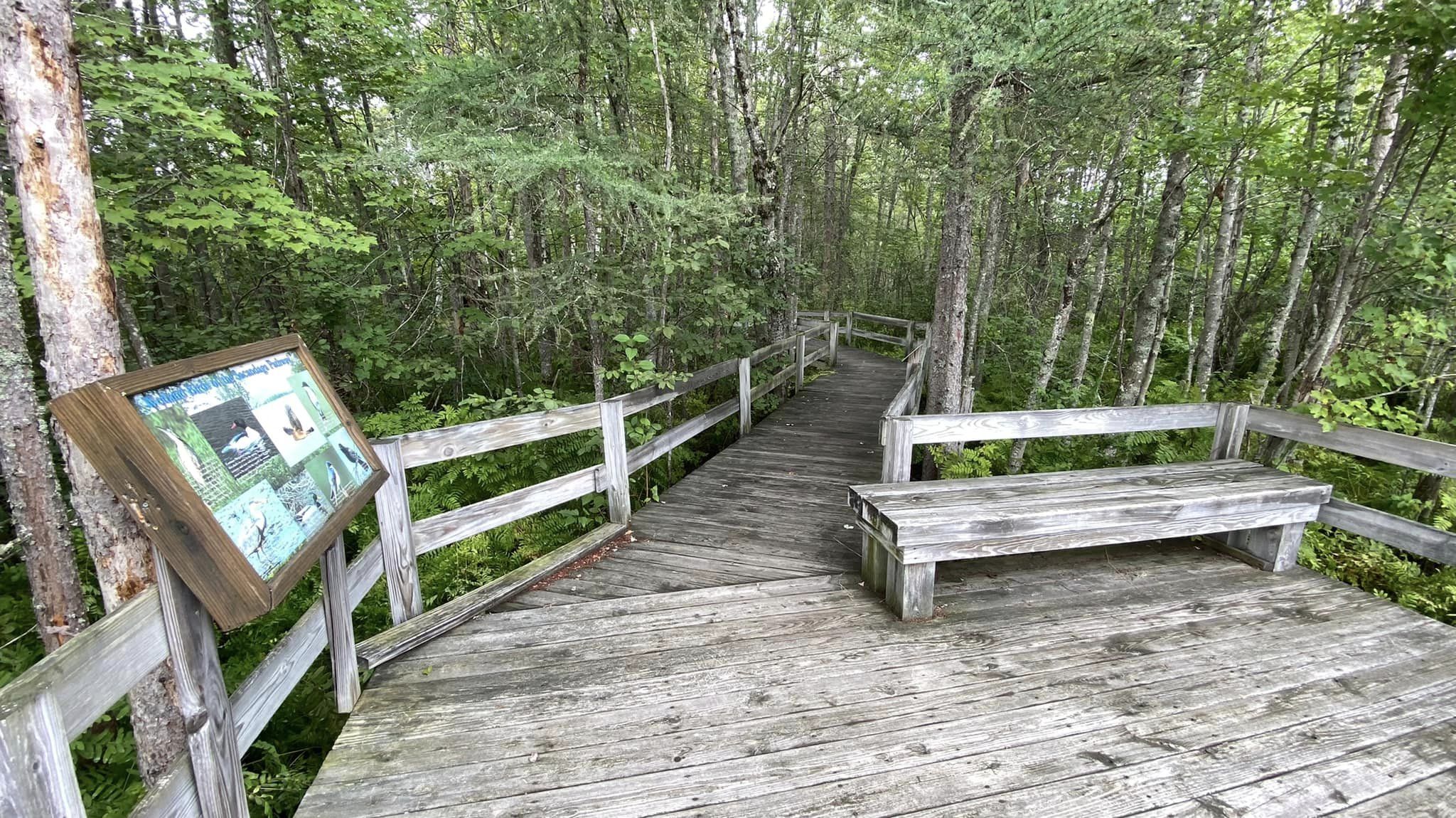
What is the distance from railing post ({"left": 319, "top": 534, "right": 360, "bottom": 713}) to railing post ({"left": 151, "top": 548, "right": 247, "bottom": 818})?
68cm

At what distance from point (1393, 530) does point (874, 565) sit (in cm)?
325

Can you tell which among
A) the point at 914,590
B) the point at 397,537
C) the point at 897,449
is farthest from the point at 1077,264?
the point at 397,537

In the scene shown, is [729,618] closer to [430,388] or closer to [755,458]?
[755,458]

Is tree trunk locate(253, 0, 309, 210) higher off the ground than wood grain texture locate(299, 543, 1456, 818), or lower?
higher

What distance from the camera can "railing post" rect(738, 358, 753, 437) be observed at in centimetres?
723

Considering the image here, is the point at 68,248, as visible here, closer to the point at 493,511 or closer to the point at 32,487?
the point at 32,487

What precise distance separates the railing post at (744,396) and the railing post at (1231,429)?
4.58 m

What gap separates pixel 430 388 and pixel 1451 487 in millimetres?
12213

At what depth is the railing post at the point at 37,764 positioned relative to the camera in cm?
103

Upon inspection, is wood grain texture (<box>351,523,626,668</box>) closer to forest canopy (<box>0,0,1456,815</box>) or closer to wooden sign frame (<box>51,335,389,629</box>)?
forest canopy (<box>0,0,1456,815</box>)

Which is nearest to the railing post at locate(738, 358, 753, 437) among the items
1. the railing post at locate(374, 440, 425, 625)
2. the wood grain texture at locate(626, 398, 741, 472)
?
the wood grain texture at locate(626, 398, 741, 472)

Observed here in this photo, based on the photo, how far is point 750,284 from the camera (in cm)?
811

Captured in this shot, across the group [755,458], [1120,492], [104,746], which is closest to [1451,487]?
[1120,492]

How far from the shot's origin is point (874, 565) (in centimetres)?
366
